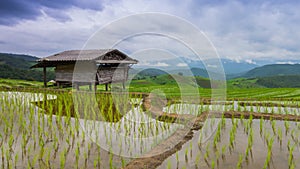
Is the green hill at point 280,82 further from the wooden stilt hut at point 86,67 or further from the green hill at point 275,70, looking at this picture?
the green hill at point 275,70

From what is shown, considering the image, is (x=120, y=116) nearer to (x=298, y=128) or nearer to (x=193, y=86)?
(x=298, y=128)

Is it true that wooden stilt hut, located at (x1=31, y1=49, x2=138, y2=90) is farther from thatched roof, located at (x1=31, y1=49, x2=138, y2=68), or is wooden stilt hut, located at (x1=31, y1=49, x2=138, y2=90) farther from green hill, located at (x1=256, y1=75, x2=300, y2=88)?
green hill, located at (x1=256, y1=75, x2=300, y2=88)

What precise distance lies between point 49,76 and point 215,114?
92.8 feet

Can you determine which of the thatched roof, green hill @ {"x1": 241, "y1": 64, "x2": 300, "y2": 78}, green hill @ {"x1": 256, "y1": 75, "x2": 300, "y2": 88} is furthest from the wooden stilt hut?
green hill @ {"x1": 241, "y1": 64, "x2": 300, "y2": 78}

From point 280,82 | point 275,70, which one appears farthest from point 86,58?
point 275,70

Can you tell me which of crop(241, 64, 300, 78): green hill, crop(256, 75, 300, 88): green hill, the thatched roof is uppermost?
crop(241, 64, 300, 78): green hill

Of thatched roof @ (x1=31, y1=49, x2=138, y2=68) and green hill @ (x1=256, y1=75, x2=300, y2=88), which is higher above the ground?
thatched roof @ (x1=31, y1=49, x2=138, y2=68)

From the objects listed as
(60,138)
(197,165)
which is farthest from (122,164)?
(60,138)

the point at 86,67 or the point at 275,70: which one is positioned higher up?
the point at 275,70

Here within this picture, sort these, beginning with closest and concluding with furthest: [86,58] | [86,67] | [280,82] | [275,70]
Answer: [86,58], [86,67], [280,82], [275,70]

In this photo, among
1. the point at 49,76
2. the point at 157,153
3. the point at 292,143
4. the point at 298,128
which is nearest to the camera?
the point at 157,153

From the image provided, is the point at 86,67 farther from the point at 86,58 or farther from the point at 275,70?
the point at 275,70

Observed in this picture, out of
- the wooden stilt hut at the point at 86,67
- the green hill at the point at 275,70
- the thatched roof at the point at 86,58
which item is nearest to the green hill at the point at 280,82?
the thatched roof at the point at 86,58

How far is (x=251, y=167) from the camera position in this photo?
288 cm
